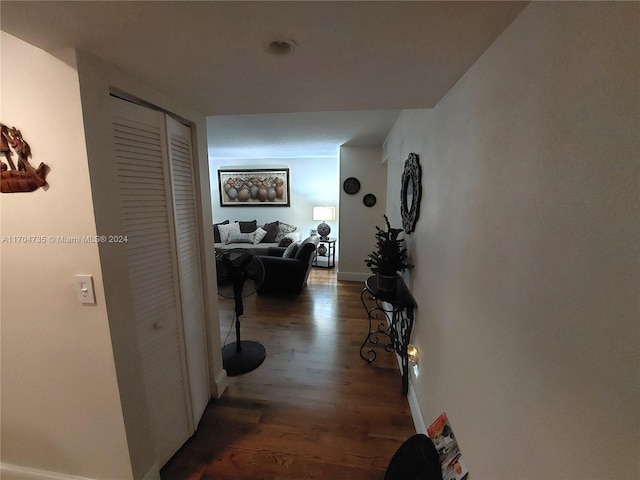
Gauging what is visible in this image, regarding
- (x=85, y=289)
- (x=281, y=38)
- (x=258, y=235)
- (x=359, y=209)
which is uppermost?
(x=281, y=38)

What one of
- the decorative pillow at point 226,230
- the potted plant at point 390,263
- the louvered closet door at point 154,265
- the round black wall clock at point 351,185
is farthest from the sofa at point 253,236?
the louvered closet door at point 154,265

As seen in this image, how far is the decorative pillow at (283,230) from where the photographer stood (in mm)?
5589

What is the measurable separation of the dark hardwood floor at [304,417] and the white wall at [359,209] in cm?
176

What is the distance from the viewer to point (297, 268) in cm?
367

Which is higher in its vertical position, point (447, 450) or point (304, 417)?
point (447, 450)

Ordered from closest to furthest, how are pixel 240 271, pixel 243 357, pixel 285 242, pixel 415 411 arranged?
1. pixel 415 411
2. pixel 240 271
3. pixel 243 357
4. pixel 285 242

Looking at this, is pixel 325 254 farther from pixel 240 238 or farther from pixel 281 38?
pixel 281 38

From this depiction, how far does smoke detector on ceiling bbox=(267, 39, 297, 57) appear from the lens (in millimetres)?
842

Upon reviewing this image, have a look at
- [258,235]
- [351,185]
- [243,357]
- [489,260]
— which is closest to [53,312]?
[243,357]

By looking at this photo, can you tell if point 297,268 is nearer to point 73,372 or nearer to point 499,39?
point 73,372

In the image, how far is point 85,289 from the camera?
1.05 m

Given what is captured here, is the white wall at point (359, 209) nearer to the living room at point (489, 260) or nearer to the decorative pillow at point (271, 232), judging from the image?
the decorative pillow at point (271, 232)

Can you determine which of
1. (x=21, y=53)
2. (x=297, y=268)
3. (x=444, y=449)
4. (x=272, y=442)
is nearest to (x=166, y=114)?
(x=21, y=53)

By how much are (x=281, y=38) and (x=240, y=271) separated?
181 cm
